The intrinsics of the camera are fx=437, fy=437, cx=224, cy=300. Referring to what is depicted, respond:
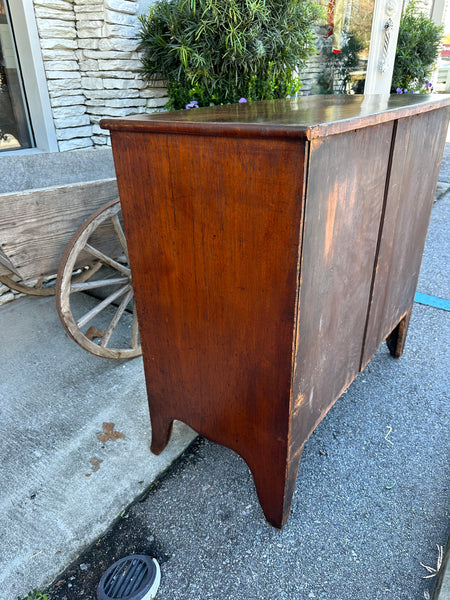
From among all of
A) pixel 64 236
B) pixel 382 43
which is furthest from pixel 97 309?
pixel 382 43

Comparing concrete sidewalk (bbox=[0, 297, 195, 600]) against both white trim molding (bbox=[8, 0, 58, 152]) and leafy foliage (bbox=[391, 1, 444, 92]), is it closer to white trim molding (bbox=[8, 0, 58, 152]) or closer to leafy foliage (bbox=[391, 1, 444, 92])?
white trim molding (bbox=[8, 0, 58, 152])

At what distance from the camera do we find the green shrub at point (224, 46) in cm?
273

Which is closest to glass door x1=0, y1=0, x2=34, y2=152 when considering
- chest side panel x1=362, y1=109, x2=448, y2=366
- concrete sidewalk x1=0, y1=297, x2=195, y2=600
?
concrete sidewalk x1=0, y1=297, x2=195, y2=600

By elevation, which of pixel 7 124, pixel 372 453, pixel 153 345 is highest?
pixel 7 124

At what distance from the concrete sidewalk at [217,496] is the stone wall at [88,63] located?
6.08ft

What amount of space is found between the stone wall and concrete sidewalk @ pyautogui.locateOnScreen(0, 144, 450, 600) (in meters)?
1.85

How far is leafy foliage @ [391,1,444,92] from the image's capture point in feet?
18.6

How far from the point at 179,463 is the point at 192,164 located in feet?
3.94

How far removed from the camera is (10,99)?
293cm

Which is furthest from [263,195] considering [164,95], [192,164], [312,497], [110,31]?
[164,95]

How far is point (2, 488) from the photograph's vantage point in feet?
5.40

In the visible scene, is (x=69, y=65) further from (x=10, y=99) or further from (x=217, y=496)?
(x=217, y=496)

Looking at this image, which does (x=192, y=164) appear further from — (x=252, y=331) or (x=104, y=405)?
(x=104, y=405)

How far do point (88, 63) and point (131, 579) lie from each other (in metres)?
3.09
